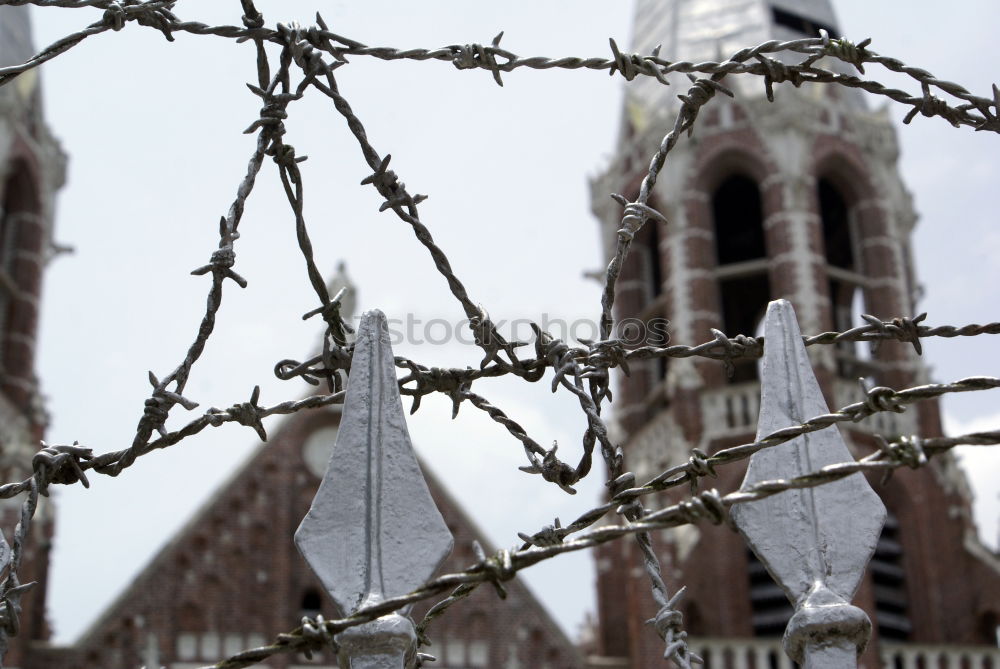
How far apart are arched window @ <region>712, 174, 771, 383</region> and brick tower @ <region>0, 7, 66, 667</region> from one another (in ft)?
37.8

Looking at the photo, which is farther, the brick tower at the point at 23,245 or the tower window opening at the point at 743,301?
the tower window opening at the point at 743,301

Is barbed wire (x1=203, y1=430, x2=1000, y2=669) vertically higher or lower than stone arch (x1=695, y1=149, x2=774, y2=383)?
lower

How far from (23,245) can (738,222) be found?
12.4 metres

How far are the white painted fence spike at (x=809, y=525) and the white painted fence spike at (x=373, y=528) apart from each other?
0.68 metres

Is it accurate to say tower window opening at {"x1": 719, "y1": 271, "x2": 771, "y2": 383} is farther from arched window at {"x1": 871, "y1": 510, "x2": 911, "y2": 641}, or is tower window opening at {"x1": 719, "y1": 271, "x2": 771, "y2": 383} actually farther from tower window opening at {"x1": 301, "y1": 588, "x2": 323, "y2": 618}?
tower window opening at {"x1": 301, "y1": 588, "x2": 323, "y2": 618}

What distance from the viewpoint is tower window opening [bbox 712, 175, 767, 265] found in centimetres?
3184

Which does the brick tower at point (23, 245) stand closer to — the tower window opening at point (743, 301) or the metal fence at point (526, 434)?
the tower window opening at point (743, 301)

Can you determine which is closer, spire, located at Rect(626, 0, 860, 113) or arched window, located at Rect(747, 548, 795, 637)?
arched window, located at Rect(747, 548, 795, 637)

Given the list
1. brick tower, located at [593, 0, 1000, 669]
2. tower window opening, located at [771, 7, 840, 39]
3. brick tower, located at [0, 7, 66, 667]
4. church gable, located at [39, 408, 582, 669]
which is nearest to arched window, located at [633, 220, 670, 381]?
brick tower, located at [593, 0, 1000, 669]

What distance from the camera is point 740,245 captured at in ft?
105

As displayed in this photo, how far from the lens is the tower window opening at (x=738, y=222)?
3184cm

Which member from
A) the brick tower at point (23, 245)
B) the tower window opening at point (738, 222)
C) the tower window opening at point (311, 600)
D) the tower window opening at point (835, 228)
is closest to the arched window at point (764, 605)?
the tower window opening at point (311, 600)

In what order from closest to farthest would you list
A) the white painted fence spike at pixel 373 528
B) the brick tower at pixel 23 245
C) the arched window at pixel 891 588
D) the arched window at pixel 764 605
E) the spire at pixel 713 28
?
the white painted fence spike at pixel 373 528 → the brick tower at pixel 23 245 → the arched window at pixel 764 605 → the arched window at pixel 891 588 → the spire at pixel 713 28

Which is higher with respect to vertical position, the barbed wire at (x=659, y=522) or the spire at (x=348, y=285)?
the spire at (x=348, y=285)
